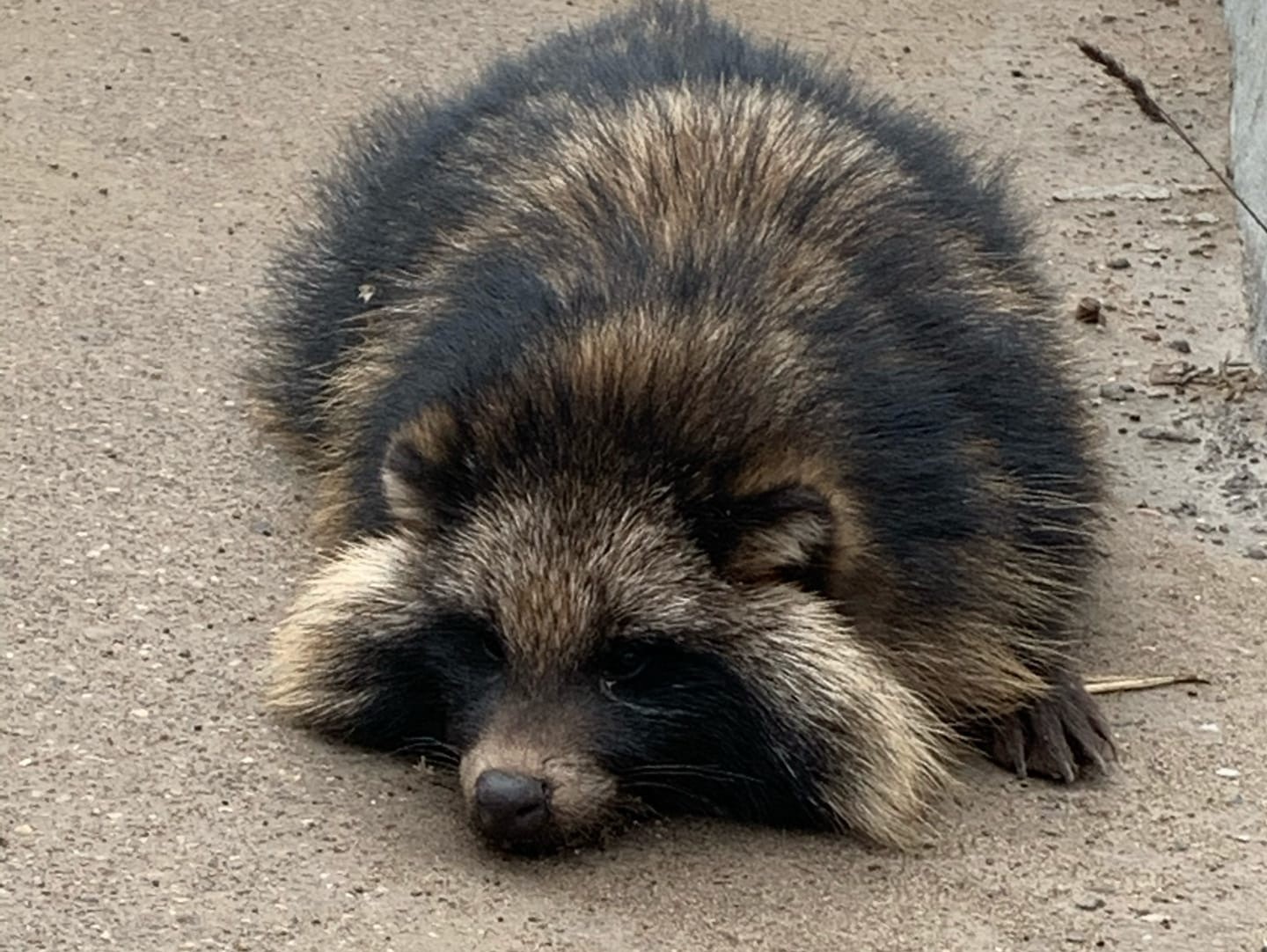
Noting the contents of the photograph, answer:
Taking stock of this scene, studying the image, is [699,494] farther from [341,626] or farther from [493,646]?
[341,626]

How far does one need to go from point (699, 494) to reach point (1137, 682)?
1.64 metres

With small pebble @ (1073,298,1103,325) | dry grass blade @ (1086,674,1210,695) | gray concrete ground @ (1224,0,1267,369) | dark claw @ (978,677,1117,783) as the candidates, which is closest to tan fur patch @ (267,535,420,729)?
dark claw @ (978,677,1117,783)

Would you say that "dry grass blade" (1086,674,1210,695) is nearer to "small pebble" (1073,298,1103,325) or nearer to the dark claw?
the dark claw

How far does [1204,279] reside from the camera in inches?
352

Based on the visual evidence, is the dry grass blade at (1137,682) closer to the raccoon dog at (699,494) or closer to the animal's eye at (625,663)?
the raccoon dog at (699,494)

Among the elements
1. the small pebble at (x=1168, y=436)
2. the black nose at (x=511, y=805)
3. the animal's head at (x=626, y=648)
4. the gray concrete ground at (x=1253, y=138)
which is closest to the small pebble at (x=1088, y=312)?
the gray concrete ground at (x=1253, y=138)

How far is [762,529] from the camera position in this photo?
5332mm

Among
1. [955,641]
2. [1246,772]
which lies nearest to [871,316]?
[955,641]

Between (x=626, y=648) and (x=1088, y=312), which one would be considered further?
(x=1088, y=312)

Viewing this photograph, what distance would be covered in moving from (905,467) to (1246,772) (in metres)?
1.14

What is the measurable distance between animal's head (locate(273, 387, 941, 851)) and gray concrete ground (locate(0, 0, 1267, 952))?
0.50 ft

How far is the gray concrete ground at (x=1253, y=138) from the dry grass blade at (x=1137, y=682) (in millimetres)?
1875

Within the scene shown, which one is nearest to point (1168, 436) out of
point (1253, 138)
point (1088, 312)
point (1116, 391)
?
point (1116, 391)

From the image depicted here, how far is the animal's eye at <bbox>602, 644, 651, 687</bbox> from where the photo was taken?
529 cm
